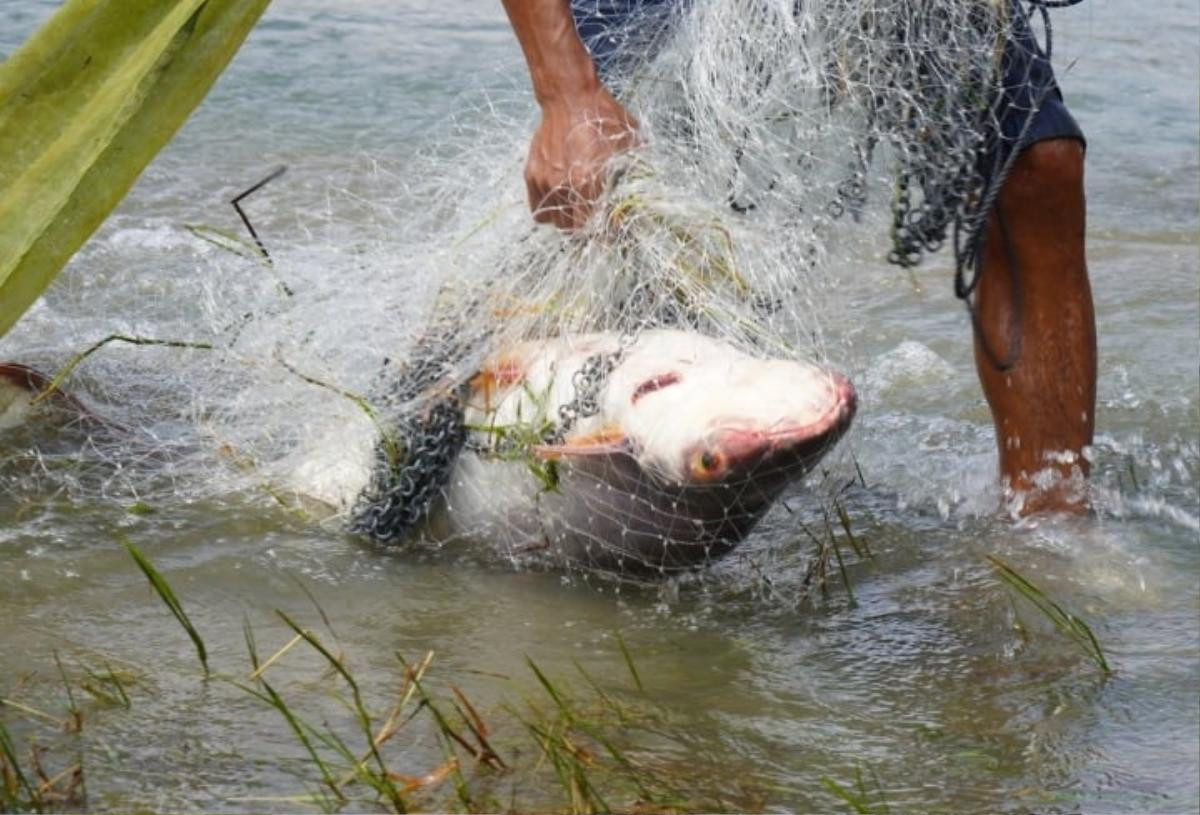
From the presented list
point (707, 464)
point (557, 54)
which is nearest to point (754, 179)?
point (557, 54)

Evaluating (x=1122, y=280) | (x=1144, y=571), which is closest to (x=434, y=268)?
(x=1144, y=571)

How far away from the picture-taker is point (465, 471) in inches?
157

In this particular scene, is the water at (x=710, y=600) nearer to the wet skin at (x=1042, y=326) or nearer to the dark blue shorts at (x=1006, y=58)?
the wet skin at (x=1042, y=326)

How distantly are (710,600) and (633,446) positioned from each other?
50 centimetres

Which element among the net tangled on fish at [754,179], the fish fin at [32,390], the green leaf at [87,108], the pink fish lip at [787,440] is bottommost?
the fish fin at [32,390]

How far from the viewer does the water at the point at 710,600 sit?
3039mm

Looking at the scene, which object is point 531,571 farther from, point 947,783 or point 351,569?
point 947,783

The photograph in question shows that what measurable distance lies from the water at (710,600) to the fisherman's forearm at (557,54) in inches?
14.0

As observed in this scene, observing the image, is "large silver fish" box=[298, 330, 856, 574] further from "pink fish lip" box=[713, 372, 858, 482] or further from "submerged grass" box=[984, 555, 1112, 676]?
"submerged grass" box=[984, 555, 1112, 676]

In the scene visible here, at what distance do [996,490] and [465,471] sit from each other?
1.24 m

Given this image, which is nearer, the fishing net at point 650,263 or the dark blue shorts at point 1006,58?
the fishing net at point 650,263

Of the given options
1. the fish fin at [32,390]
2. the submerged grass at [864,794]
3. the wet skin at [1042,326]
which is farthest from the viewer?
the fish fin at [32,390]

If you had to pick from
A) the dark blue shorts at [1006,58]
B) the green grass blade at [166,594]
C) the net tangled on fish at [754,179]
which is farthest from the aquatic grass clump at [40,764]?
the dark blue shorts at [1006,58]

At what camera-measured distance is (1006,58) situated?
4023 millimetres
